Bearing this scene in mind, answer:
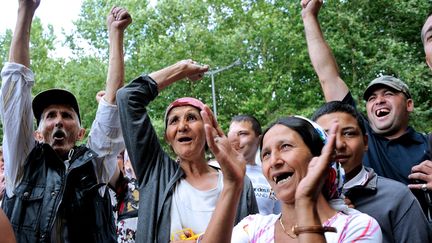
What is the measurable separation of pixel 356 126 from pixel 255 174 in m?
2.46

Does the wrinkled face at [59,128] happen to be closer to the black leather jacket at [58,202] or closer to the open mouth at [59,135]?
the open mouth at [59,135]

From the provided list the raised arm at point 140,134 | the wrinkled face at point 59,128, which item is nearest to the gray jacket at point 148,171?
the raised arm at point 140,134

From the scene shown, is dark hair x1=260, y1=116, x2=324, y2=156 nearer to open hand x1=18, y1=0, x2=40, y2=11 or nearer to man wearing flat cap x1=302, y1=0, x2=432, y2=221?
man wearing flat cap x1=302, y1=0, x2=432, y2=221

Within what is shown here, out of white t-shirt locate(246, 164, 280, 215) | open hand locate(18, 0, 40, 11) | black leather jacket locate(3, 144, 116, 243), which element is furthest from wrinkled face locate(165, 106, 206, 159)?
white t-shirt locate(246, 164, 280, 215)

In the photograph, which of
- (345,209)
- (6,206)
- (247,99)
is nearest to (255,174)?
(6,206)

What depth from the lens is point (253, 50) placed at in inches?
875

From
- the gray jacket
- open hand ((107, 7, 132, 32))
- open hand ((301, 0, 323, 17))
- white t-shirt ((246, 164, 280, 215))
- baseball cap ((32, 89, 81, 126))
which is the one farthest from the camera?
white t-shirt ((246, 164, 280, 215))

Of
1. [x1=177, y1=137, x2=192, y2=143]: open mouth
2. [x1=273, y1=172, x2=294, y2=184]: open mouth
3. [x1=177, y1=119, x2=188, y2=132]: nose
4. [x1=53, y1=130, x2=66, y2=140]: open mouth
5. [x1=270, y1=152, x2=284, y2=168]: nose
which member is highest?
[x1=53, y1=130, x2=66, y2=140]: open mouth

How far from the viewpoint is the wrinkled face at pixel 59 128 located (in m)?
3.59

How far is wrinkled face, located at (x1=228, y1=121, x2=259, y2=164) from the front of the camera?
5660 mm

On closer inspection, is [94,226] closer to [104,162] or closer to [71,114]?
[104,162]

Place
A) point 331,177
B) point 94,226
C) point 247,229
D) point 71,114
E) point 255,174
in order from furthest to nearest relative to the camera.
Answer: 1. point 255,174
2. point 71,114
3. point 94,226
4. point 247,229
5. point 331,177

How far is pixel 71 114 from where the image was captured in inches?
146

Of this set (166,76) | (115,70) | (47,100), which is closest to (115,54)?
(115,70)
